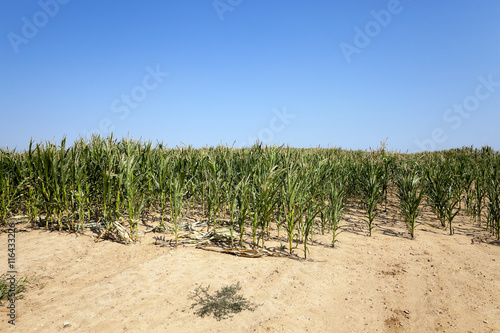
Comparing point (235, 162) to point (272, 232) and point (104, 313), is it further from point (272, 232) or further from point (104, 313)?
point (104, 313)

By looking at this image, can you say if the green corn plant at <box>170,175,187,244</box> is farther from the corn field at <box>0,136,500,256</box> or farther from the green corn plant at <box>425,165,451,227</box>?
the green corn plant at <box>425,165,451,227</box>

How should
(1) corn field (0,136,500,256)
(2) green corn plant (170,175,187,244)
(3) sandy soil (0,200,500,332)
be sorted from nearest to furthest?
1. (3) sandy soil (0,200,500,332)
2. (1) corn field (0,136,500,256)
3. (2) green corn plant (170,175,187,244)

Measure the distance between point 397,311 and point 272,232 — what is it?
2.92 m

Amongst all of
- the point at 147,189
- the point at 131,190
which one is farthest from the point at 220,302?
the point at 147,189

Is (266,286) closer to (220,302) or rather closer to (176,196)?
(220,302)

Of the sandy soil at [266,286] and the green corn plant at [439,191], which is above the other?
the green corn plant at [439,191]

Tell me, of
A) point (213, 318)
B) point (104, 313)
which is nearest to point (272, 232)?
point (213, 318)

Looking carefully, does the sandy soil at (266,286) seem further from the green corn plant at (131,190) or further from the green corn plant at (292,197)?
the green corn plant at (292,197)

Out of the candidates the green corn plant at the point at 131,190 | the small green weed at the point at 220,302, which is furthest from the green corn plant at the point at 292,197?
the green corn plant at the point at 131,190

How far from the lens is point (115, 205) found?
5223 mm

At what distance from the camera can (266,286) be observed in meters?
3.58

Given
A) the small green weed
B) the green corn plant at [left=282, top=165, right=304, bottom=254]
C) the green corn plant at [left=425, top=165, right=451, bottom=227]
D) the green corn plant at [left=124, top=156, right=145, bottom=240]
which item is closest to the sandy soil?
the small green weed

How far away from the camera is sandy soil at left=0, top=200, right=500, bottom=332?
2904 mm

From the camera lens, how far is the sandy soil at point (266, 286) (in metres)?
2.90
